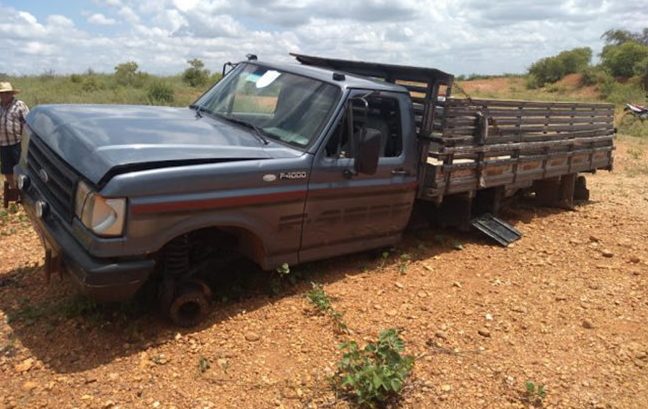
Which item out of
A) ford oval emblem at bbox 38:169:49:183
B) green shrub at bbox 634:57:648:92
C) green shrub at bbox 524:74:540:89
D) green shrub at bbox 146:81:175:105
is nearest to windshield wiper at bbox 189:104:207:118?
ford oval emblem at bbox 38:169:49:183

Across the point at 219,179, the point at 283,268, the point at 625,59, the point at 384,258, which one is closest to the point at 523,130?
the point at 384,258

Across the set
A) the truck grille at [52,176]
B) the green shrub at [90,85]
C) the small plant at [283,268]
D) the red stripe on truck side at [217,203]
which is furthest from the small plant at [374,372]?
the green shrub at [90,85]

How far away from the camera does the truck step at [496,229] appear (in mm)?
6865

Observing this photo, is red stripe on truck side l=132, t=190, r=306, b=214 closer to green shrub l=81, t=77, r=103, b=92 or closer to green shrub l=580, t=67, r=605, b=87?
green shrub l=81, t=77, r=103, b=92

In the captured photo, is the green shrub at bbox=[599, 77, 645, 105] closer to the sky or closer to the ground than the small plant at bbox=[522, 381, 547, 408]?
closer to the sky

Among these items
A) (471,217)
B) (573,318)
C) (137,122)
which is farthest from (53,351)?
(471,217)

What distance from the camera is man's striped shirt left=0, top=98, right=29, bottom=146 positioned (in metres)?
6.69

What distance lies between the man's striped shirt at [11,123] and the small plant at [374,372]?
4.94m

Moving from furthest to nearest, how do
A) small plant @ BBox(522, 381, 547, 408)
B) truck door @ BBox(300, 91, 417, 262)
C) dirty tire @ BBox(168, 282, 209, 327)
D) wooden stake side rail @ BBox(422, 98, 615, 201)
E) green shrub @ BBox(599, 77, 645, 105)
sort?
green shrub @ BBox(599, 77, 645, 105)
wooden stake side rail @ BBox(422, 98, 615, 201)
truck door @ BBox(300, 91, 417, 262)
dirty tire @ BBox(168, 282, 209, 327)
small plant @ BBox(522, 381, 547, 408)

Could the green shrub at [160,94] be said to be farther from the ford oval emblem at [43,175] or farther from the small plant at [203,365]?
the small plant at [203,365]

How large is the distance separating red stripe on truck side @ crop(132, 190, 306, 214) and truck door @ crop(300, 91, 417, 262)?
0.77ft

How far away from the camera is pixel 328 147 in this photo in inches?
191

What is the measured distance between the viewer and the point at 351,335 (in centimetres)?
452

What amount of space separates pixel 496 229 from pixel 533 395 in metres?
3.30
